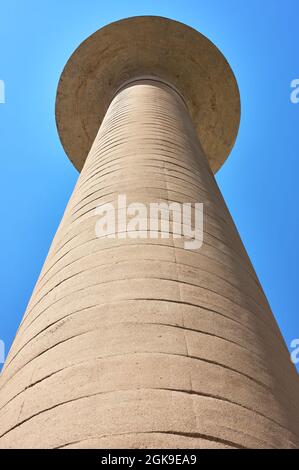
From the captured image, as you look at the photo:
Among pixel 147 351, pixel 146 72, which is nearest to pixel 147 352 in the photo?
pixel 147 351

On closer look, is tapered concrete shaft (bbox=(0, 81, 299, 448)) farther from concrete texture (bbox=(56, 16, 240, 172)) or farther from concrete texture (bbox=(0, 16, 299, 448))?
concrete texture (bbox=(56, 16, 240, 172))

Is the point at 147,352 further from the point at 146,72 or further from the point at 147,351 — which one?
the point at 146,72

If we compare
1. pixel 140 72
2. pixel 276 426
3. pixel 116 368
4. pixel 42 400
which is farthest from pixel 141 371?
pixel 140 72

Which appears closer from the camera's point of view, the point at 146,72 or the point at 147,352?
the point at 147,352

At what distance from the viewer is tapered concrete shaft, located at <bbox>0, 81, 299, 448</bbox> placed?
6.89ft

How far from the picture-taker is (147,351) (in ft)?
8.09

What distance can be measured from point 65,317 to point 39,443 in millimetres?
963

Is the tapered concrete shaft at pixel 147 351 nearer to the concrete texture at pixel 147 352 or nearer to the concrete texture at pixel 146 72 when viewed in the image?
the concrete texture at pixel 147 352

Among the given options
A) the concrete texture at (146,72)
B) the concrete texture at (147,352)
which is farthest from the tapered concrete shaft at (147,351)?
the concrete texture at (146,72)

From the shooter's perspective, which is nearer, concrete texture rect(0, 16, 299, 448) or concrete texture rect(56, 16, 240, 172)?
concrete texture rect(0, 16, 299, 448)

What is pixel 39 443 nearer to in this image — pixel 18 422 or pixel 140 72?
pixel 18 422

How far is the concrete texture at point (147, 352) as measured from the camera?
82.6 inches

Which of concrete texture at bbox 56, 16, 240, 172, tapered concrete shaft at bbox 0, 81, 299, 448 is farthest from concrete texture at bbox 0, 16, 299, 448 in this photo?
concrete texture at bbox 56, 16, 240, 172

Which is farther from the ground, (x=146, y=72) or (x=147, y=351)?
(x=146, y=72)
